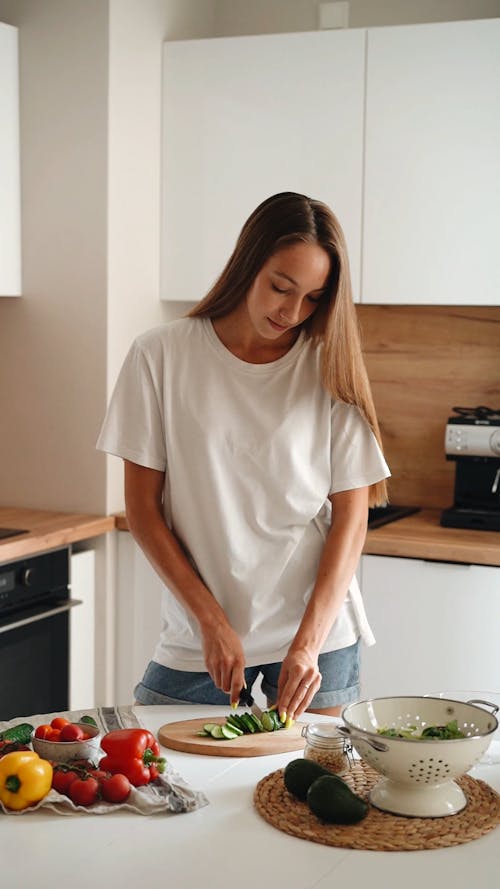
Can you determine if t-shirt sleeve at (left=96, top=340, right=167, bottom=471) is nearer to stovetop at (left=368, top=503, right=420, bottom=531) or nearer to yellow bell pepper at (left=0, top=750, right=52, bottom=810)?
yellow bell pepper at (left=0, top=750, right=52, bottom=810)

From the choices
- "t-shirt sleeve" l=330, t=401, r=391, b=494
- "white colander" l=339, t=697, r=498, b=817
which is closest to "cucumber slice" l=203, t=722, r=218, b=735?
"white colander" l=339, t=697, r=498, b=817

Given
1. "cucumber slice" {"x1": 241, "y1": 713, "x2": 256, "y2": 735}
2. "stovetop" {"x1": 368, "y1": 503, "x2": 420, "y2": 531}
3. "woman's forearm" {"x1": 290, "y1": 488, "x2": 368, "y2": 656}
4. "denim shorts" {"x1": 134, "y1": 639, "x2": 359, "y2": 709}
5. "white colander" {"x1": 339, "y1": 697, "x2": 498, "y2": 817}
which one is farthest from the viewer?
"stovetop" {"x1": 368, "y1": 503, "x2": 420, "y2": 531}

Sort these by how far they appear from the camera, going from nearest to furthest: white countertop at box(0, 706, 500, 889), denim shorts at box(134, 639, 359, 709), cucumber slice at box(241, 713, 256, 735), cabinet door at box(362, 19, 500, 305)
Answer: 1. white countertop at box(0, 706, 500, 889)
2. cucumber slice at box(241, 713, 256, 735)
3. denim shorts at box(134, 639, 359, 709)
4. cabinet door at box(362, 19, 500, 305)

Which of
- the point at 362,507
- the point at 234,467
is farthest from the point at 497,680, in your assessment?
the point at 234,467

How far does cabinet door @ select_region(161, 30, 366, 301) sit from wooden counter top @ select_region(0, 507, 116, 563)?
0.72 m

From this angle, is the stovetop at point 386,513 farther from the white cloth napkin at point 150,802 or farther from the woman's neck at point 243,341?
the white cloth napkin at point 150,802

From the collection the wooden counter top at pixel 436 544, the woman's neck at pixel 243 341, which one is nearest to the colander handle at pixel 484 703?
the woman's neck at pixel 243 341

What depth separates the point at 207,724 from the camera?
1.74m

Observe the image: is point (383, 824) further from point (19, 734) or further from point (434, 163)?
point (434, 163)

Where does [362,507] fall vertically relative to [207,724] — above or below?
above

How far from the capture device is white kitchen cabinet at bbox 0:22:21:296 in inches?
122

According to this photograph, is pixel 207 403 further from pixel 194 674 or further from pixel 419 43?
pixel 419 43

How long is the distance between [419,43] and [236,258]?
53.3 inches

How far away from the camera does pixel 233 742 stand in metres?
1.67
